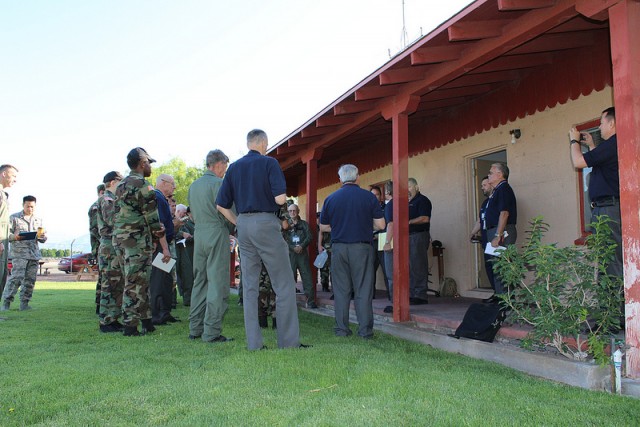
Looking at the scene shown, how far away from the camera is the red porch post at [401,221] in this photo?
5.66 m

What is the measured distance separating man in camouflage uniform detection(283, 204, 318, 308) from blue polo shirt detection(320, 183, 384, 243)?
223 centimetres

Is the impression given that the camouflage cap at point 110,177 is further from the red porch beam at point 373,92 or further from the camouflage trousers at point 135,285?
the red porch beam at point 373,92

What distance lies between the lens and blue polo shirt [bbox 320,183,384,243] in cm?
530

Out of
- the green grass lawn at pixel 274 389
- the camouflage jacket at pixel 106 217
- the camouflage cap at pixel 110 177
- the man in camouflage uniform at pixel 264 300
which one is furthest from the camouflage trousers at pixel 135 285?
the man in camouflage uniform at pixel 264 300

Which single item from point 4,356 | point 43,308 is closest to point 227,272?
point 4,356

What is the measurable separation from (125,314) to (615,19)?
481 centimetres

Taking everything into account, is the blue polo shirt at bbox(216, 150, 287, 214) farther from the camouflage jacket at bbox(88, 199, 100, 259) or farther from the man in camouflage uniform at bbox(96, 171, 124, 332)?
the camouflage jacket at bbox(88, 199, 100, 259)

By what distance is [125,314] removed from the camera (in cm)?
504

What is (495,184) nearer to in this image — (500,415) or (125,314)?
(500,415)

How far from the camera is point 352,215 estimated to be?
531 cm

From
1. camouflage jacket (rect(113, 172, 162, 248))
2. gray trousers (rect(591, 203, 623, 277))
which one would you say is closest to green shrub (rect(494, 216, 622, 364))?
gray trousers (rect(591, 203, 623, 277))

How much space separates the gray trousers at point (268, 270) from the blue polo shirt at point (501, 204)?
257 cm

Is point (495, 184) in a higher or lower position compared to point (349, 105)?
lower

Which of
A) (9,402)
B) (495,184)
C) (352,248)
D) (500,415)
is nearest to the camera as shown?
(500,415)
